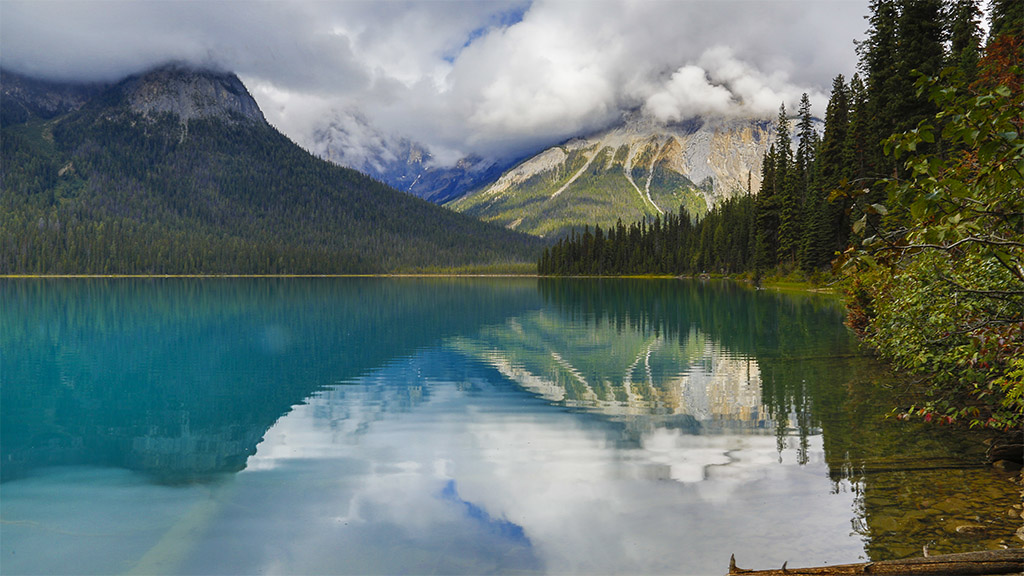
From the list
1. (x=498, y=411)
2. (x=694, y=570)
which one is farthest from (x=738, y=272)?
(x=694, y=570)

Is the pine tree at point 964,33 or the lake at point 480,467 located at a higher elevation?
the pine tree at point 964,33

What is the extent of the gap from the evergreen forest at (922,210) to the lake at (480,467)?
2144 mm

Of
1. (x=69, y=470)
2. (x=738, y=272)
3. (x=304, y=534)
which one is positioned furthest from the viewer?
(x=738, y=272)

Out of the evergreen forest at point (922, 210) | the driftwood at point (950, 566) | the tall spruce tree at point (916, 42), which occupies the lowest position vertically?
the driftwood at point (950, 566)

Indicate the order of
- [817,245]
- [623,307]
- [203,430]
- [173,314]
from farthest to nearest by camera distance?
[817,245]
[623,307]
[173,314]
[203,430]

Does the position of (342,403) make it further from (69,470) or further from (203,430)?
(69,470)

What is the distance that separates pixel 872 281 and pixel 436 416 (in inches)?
632

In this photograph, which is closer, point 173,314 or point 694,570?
point 694,570

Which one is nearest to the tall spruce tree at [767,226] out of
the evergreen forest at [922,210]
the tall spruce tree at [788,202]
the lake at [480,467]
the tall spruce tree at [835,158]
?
the evergreen forest at [922,210]

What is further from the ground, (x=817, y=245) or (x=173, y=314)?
(x=817, y=245)

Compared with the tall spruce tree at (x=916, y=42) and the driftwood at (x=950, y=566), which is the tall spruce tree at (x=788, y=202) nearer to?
the tall spruce tree at (x=916, y=42)

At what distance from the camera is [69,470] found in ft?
44.1

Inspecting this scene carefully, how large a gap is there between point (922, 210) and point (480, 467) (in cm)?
1070

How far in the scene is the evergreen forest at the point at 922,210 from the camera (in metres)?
4.32
